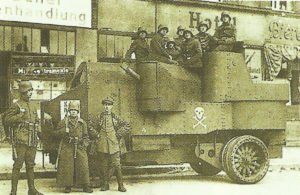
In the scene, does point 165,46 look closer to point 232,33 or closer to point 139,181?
point 232,33

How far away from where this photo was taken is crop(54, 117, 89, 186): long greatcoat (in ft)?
30.1

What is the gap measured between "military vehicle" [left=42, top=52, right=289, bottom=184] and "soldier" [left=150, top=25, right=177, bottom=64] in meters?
0.22

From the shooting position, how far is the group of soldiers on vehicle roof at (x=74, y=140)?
865 cm

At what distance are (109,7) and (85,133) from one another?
9285 mm

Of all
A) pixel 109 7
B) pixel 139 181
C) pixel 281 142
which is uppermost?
pixel 109 7

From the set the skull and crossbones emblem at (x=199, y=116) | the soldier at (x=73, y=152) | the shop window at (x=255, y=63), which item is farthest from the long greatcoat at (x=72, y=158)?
the shop window at (x=255, y=63)

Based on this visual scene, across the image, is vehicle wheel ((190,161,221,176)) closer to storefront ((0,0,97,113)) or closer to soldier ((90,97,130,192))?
soldier ((90,97,130,192))

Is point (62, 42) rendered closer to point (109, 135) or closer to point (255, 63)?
point (255, 63)

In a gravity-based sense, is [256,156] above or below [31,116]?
below

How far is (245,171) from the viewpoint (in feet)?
34.2

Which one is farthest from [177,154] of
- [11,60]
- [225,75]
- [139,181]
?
[11,60]

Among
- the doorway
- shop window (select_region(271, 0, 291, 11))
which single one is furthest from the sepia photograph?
shop window (select_region(271, 0, 291, 11))

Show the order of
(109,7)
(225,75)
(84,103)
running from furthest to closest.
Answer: (109,7)
(225,75)
(84,103)

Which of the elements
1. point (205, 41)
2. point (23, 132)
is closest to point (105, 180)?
point (23, 132)
